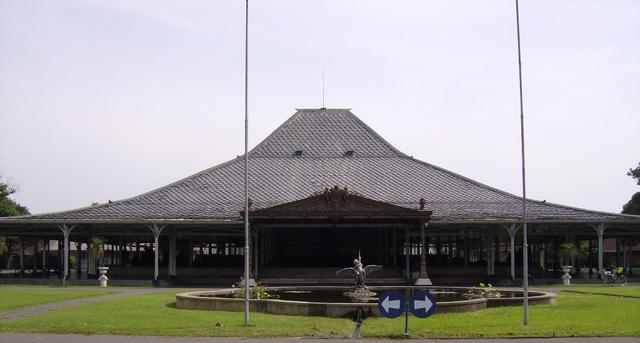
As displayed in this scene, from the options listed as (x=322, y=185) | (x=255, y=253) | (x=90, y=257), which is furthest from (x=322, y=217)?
(x=90, y=257)

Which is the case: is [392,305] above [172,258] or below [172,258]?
above

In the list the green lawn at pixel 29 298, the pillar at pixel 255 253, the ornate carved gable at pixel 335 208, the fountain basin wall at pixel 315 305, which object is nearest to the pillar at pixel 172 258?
the pillar at pixel 255 253

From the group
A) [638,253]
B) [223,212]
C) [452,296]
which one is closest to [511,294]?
[452,296]

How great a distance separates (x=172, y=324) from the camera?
60.6ft

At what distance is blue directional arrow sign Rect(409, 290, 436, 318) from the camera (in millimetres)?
16875

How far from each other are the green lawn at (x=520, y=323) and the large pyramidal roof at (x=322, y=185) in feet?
68.7

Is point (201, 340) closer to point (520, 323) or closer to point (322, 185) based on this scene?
point (520, 323)

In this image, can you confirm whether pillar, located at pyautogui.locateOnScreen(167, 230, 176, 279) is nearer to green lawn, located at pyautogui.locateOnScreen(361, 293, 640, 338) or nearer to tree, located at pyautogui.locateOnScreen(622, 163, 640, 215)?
green lawn, located at pyautogui.locateOnScreen(361, 293, 640, 338)

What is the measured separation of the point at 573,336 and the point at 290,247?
3797cm

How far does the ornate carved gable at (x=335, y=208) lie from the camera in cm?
4125

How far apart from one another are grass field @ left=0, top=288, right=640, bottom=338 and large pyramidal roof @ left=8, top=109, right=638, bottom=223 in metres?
21.3

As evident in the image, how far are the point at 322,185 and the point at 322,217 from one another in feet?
24.6

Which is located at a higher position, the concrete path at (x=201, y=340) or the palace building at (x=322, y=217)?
the palace building at (x=322, y=217)

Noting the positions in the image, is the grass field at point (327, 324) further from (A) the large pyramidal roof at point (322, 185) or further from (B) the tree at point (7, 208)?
(B) the tree at point (7, 208)
